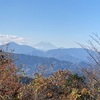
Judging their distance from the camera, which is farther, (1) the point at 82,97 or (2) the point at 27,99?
(1) the point at 82,97

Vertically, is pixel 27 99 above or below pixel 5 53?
below

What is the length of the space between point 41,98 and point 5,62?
7.06ft

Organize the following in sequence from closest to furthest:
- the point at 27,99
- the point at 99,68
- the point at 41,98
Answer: the point at 99,68
the point at 27,99
the point at 41,98

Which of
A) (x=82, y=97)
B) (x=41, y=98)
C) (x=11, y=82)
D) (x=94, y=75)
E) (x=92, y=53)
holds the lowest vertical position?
(x=82, y=97)

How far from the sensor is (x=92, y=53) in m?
7.64

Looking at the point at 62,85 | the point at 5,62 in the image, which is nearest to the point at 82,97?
the point at 62,85

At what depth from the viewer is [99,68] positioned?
23.4 ft

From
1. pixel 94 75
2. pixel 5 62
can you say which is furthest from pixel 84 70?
pixel 5 62

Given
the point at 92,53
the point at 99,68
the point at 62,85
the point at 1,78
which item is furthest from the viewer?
the point at 62,85

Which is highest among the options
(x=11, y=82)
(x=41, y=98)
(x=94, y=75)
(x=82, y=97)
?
(x=94, y=75)

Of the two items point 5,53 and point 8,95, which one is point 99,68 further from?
point 5,53

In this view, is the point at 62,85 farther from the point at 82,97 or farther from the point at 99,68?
the point at 99,68

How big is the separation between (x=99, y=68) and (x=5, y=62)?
18.4 ft

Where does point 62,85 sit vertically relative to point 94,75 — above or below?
below
